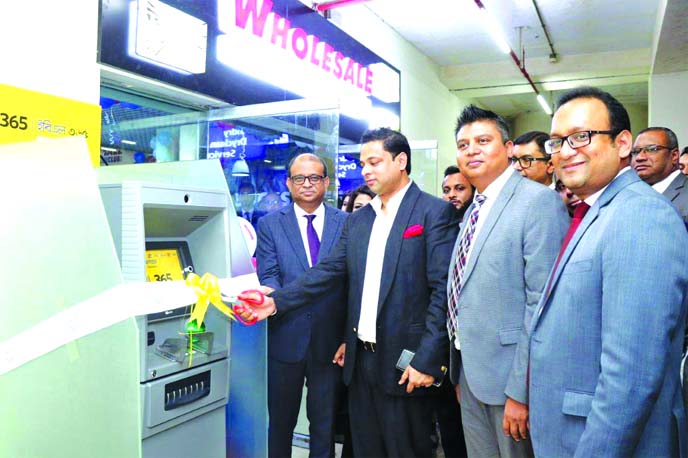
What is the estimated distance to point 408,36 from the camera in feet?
24.0

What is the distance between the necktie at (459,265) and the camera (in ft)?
6.64

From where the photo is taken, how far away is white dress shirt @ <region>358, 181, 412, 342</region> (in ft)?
7.51

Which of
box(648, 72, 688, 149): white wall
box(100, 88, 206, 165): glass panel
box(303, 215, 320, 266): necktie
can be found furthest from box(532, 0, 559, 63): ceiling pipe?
box(303, 215, 320, 266): necktie

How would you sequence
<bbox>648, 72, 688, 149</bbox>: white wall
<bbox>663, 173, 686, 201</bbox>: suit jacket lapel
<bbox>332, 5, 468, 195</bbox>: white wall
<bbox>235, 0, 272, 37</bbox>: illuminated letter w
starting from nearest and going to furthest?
<bbox>663, 173, 686, 201</bbox>: suit jacket lapel → <bbox>235, 0, 272, 37</bbox>: illuminated letter w → <bbox>332, 5, 468, 195</bbox>: white wall → <bbox>648, 72, 688, 149</bbox>: white wall

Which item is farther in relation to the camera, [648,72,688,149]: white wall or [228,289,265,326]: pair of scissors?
[648,72,688,149]: white wall

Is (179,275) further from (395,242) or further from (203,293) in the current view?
(395,242)

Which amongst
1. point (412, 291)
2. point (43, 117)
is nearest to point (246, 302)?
point (412, 291)

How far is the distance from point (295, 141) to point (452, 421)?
2139mm

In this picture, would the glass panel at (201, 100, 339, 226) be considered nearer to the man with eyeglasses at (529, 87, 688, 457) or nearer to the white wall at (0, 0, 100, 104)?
the white wall at (0, 0, 100, 104)

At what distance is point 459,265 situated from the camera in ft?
6.70

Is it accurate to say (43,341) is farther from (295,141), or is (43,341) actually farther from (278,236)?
(295,141)

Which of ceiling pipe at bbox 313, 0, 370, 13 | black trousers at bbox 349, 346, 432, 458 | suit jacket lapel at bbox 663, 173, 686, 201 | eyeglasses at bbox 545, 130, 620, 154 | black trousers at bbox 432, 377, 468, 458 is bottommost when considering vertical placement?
black trousers at bbox 432, 377, 468, 458

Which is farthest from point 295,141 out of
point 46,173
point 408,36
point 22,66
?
point 408,36

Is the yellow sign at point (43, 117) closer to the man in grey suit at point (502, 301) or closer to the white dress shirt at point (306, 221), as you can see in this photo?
the white dress shirt at point (306, 221)
